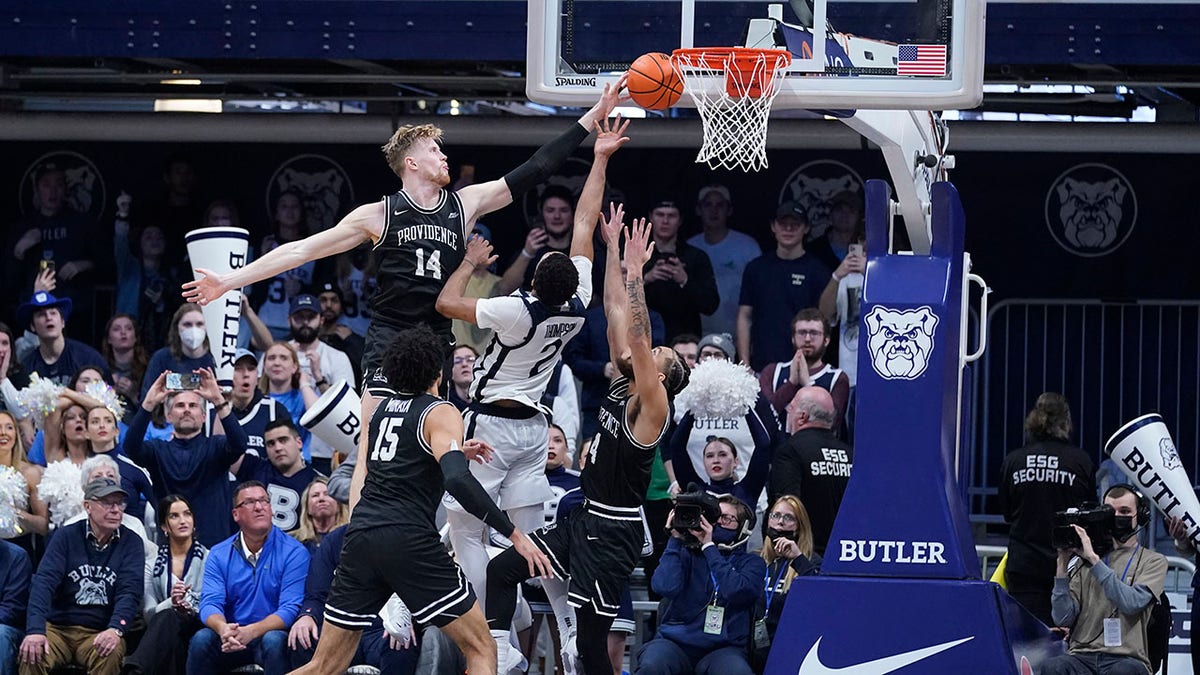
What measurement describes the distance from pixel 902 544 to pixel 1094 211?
7.74m

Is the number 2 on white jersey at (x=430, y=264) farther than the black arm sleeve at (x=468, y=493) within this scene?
Yes

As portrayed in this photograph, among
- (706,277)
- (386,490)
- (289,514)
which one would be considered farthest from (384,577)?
(706,277)

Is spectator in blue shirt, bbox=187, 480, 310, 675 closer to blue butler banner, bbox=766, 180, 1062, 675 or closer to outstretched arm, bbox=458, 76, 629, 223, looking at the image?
outstretched arm, bbox=458, 76, 629, 223

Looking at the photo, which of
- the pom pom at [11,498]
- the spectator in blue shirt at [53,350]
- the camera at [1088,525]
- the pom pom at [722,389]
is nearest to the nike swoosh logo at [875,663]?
the camera at [1088,525]

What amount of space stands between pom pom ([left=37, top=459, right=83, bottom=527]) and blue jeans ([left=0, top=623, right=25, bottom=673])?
2.88ft

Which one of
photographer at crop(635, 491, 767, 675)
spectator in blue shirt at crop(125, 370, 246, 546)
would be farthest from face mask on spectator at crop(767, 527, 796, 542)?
spectator in blue shirt at crop(125, 370, 246, 546)

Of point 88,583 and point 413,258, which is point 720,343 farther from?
point 88,583

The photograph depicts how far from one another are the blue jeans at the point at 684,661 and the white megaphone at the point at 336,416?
2.76 m

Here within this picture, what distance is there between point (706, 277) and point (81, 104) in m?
6.59

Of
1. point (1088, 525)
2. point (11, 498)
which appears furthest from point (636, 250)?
point (11, 498)

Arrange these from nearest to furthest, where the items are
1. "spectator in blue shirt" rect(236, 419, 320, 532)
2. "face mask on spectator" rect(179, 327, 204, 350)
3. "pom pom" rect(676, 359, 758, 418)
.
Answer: "pom pom" rect(676, 359, 758, 418) → "spectator in blue shirt" rect(236, 419, 320, 532) → "face mask on spectator" rect(179, 327, 204, 350)

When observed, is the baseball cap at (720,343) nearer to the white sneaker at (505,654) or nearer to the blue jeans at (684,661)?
the blue jeans at (684,661)

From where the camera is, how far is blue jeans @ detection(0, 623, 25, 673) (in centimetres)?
1306

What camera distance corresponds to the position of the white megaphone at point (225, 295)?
14234 mm
